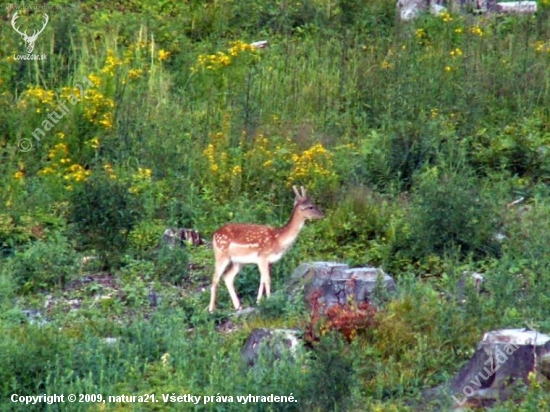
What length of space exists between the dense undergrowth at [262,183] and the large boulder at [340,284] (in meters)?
0.24

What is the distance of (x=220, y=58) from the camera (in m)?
19.9

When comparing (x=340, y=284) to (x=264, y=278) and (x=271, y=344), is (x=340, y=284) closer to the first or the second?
(x=264, y=278)

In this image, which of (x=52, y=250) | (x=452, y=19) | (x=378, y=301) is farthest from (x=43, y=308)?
(x=452, y=19)

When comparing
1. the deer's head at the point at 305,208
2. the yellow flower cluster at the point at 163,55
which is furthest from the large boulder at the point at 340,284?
the yellow flower cluster at the point at 163,55

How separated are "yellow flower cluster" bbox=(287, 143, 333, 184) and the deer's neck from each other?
2002mm

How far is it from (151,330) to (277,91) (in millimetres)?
7691

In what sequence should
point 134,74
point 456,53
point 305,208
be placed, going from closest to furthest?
point 305,208
point 134,74
point 456,53

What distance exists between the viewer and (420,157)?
57.6ft

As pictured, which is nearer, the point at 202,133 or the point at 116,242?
the point at 116,242

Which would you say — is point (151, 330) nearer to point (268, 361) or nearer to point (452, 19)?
point (268, 361)

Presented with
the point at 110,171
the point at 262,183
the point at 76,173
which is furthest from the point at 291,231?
the point at 76,173

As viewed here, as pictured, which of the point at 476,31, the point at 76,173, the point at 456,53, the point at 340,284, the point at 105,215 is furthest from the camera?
the point at 476,31

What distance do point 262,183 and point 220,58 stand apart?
3143 millimetres

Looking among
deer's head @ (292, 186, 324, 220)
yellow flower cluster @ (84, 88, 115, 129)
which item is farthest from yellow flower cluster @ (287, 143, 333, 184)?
yellow flower cluster @ (84, 88, 115, 129)
